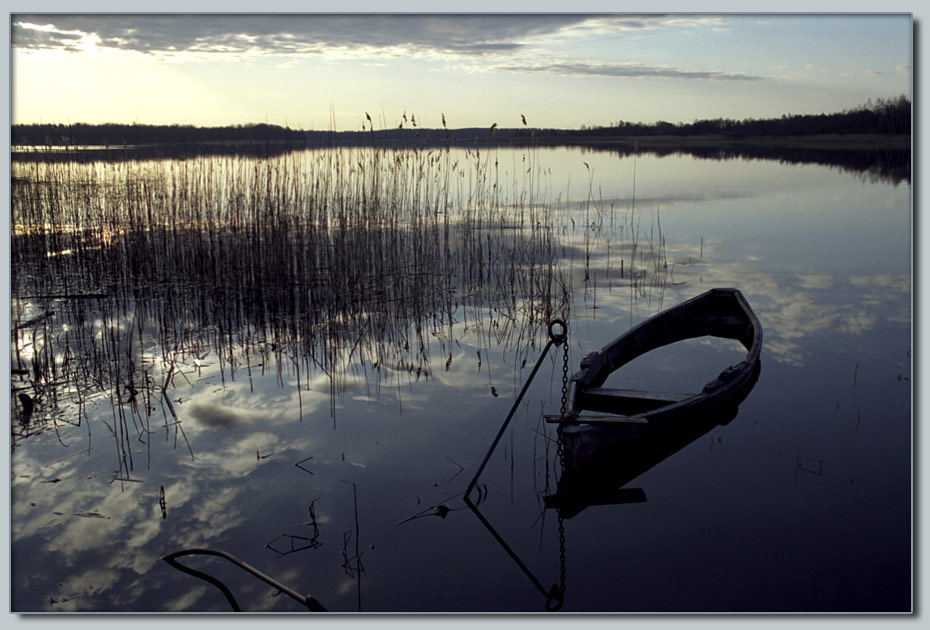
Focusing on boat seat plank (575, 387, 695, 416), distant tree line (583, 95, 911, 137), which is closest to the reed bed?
boat seat plank (575, 387, 695, 416)

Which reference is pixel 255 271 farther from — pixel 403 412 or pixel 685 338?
pixel 685 338

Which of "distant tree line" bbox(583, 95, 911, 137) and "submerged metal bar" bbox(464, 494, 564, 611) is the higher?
"distant tree line" bbox(583, 95, 911, 137)

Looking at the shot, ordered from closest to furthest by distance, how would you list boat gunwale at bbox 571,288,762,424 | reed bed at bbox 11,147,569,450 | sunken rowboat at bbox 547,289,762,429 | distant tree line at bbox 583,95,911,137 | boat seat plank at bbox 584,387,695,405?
sunken rowboat at bbox 547,289,762,429, boat gunwale at bbox 571,288,762,424, boat seat plank at bbox 584,387,695,405, distant tree line at bbox 583,95,911,137, reed bed at bbox 11,147,569,450

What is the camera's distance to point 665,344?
5.14 meters

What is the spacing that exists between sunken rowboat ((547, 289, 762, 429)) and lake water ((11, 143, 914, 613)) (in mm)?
186

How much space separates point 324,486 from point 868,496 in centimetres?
243

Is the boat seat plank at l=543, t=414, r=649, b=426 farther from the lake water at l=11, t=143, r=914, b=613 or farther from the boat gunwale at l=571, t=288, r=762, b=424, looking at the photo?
the lake water at l=11, t=143, r=914, b=613

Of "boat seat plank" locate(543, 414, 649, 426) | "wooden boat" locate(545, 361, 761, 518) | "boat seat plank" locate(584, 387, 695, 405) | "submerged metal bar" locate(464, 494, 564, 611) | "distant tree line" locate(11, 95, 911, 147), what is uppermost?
"distant tree line" locate(11, 95, 911, 147)

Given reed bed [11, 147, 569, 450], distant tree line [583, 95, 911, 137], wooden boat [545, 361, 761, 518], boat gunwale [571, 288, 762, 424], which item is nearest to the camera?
wooden boat [545, 361, 761, 518]

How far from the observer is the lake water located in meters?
2.68

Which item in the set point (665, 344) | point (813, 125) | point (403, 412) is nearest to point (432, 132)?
point (665, 344)

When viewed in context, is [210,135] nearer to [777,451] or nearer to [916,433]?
[777,451]

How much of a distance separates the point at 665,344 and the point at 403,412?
2.10 metres

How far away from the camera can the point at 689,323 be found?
529cm
